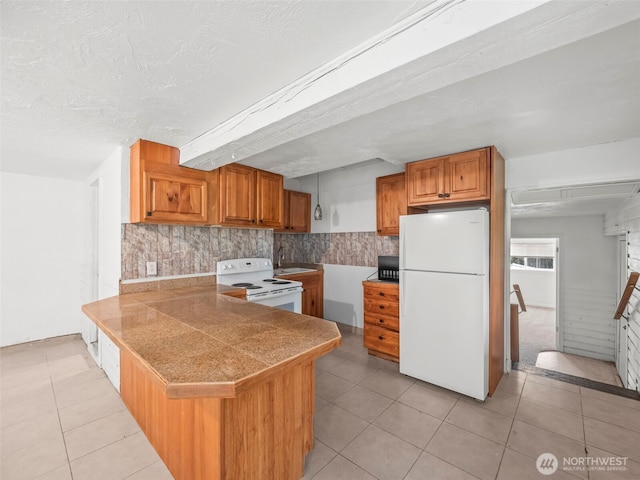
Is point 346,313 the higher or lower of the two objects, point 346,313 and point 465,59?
the lower

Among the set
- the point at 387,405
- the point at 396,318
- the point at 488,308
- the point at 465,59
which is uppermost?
the point at 465,59

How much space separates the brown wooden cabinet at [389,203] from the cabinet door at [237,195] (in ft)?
5.36

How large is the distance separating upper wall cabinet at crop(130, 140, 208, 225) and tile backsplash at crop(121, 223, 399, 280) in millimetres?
296

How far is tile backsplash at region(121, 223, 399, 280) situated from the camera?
8.28 feet

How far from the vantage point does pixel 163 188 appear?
2422 mm

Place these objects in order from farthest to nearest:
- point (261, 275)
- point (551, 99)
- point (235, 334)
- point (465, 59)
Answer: point (261, 275) < point (551, 99) < point (235, 334) < point (465, 59)

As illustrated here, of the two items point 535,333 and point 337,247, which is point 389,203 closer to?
point 337,247

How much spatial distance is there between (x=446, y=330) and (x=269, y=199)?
2.37 metres

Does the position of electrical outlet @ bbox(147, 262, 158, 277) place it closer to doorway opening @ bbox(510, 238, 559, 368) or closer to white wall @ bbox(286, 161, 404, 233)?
white wall @ bbox(286, 161, 404, 233)

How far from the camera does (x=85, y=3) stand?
0.98 m

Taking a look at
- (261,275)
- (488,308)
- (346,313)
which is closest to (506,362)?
(488,308)

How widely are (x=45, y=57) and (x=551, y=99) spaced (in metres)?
2.73

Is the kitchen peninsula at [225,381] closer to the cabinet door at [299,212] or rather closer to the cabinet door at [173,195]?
the cabinet door at [173,195]

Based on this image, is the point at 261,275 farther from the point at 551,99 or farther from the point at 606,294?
the point at 606,294
